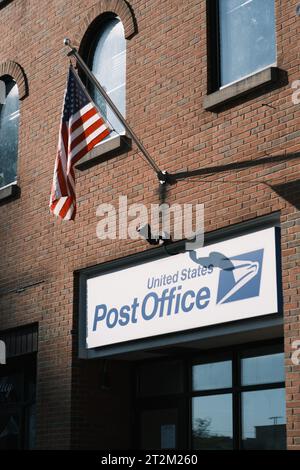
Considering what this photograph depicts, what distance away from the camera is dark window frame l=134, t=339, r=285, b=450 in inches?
442

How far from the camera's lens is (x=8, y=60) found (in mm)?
15328

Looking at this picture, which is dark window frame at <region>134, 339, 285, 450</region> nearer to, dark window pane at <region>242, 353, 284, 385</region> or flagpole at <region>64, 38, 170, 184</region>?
dark window pane at <region>242, 353, 284, 385</region>

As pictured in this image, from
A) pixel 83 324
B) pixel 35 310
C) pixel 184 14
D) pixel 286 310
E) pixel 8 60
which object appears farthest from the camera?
pixel 8 60

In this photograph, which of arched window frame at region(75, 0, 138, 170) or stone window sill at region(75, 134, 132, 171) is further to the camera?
arched window frame at region(75, 0, 138, 170)

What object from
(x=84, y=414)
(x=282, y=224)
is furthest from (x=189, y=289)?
(x=84, y=414)

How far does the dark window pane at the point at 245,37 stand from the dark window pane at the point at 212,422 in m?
4.11

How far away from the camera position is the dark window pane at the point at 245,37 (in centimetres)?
1085

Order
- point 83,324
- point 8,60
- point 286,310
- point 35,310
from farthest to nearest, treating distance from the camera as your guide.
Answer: point 8,60 < point 35,310 < point 83,324 < point 286,310

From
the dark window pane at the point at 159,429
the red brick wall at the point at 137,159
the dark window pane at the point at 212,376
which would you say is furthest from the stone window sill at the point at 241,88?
the dark window pane at the point at 159,429

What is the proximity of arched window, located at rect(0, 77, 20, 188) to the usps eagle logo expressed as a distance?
550cm

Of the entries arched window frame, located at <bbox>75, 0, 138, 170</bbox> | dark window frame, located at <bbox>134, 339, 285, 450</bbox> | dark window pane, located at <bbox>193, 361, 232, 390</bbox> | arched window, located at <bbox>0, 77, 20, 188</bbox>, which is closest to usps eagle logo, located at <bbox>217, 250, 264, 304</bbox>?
dark window frame, located at <bbox>134, 339, 285, 450</bbox>

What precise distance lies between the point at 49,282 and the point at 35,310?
528 mm

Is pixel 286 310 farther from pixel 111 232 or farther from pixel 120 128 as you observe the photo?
pixel 120 128

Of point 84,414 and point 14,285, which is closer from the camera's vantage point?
point 84,414
